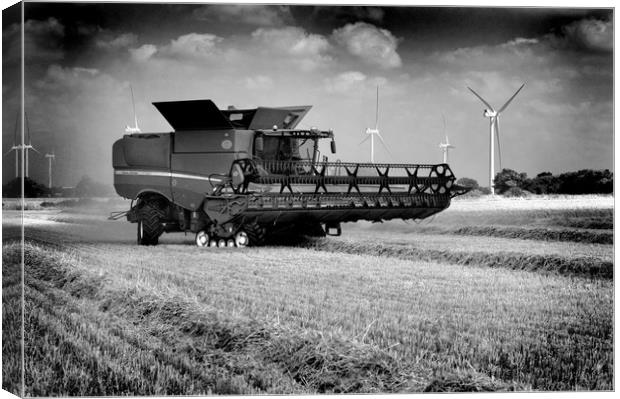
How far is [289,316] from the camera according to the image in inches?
345


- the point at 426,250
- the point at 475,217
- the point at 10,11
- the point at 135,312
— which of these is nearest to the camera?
the point at 10,11

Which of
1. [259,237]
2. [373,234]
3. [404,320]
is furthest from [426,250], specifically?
[404,320]

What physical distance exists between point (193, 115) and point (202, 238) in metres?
1.88

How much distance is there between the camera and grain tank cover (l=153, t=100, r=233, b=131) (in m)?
9.62

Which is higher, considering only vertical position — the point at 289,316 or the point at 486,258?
the point at 486,258

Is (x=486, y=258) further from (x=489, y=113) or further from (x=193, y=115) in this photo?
(x=193, y=115)

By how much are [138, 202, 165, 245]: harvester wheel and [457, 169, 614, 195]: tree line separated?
3.85 meters

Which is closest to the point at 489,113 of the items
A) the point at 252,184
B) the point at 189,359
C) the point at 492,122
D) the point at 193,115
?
the point at 492,122

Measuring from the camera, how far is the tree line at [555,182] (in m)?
9.29

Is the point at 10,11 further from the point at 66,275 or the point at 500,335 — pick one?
the point at 500,335

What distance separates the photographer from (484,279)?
33.0ft

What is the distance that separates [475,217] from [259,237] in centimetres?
286

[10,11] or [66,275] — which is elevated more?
[10,11]

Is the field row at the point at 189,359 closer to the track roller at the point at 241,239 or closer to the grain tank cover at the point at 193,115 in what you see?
the grain tank cover at the point at 193,115
